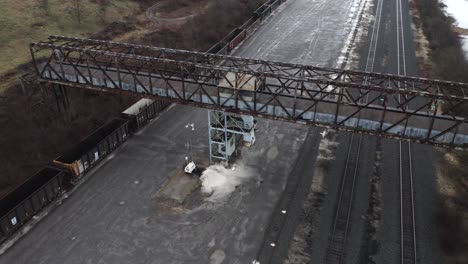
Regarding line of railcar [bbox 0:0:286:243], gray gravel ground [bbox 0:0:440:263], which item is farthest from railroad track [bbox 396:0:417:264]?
line of railcar [bbox 0:0:286:243]

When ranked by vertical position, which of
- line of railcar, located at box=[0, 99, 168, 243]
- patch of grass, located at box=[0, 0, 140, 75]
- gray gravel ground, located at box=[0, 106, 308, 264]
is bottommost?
gray gravel ground, located at box=[0, 106, 308, 264]

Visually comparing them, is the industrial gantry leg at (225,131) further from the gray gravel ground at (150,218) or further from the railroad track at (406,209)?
the railroad track at (406,209)

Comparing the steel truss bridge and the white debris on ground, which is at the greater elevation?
the steel truss bridge

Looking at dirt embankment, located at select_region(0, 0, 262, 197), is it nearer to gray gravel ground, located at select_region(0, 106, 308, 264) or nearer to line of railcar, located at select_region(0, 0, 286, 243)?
line of railcar, located at select_region(0, 0, 286, 243)

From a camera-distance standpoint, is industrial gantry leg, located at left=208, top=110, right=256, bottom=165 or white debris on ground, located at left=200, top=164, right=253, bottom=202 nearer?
white debris on ground, located at left=200, top=164, right=253, bottom=202

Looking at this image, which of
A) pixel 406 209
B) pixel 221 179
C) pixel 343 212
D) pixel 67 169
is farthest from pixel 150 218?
pixel 406 209

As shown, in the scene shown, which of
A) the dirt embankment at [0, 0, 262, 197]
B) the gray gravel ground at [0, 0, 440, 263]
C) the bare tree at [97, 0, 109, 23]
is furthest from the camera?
the bare tree at [97, 0, 109, 23]

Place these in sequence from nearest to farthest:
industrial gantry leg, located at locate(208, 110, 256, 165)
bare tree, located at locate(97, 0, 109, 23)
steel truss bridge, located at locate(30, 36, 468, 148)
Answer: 1. steel truss bridge, located at locate(30, 36, 468, 148)
2. industrial gantry leg, located at locate(208, 110, 256, 165)
3. bare tree, located at locate(97, 0, 109, 23)
